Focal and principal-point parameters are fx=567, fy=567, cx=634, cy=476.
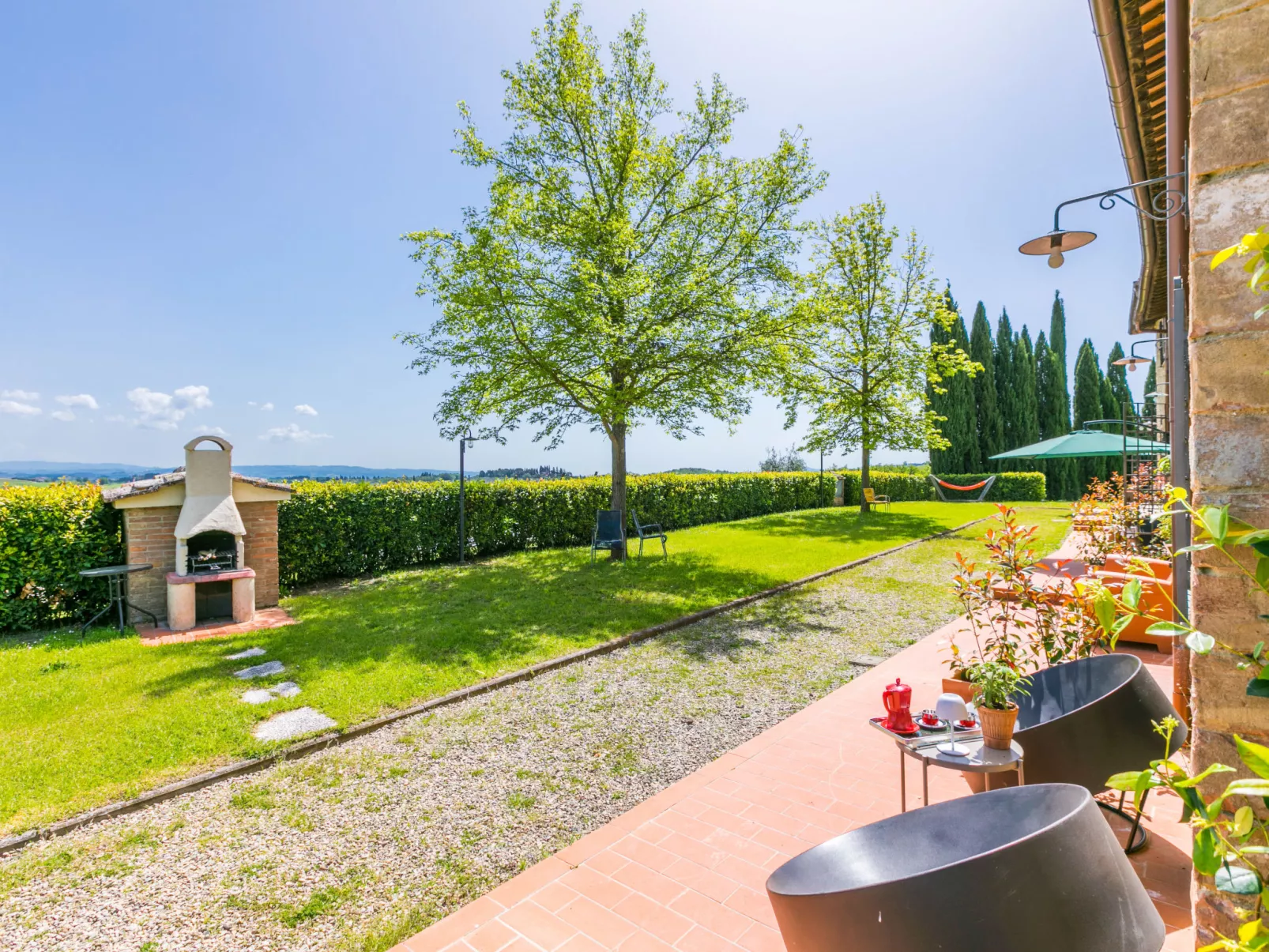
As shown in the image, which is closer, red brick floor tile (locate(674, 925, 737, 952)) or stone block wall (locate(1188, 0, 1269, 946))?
stone block wall (locate(1188, 0, 1269, 946))

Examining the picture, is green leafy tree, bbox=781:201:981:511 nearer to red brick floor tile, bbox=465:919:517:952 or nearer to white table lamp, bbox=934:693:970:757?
white table lamp, bbox=934:693:970:757

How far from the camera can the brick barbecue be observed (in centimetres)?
640

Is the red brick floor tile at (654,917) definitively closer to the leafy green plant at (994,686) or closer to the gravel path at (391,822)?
the gravel path at (391,822)

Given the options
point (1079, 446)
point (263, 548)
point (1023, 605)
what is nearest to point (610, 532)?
point (263, 548)

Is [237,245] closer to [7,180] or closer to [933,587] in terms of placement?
[7,180]

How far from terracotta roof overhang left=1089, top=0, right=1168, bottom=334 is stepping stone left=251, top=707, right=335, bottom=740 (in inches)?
246

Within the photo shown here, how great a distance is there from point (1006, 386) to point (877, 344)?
16656mm

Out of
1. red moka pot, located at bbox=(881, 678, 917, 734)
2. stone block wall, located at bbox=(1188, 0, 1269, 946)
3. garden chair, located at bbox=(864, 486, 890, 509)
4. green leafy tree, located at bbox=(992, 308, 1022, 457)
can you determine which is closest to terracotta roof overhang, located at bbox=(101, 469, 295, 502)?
red moka pot, located at bbox=(881, 678, 917, 734)

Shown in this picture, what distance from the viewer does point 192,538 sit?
695 cm

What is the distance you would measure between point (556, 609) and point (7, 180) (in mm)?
10711

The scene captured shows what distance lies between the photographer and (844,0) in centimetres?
612

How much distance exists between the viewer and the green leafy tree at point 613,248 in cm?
968

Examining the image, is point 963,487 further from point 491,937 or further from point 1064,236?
point 491,937

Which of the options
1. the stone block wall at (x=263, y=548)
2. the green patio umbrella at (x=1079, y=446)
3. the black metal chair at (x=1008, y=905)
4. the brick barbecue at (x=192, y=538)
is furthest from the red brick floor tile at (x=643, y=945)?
the green patio umbrella at (x=1079, y=446)
